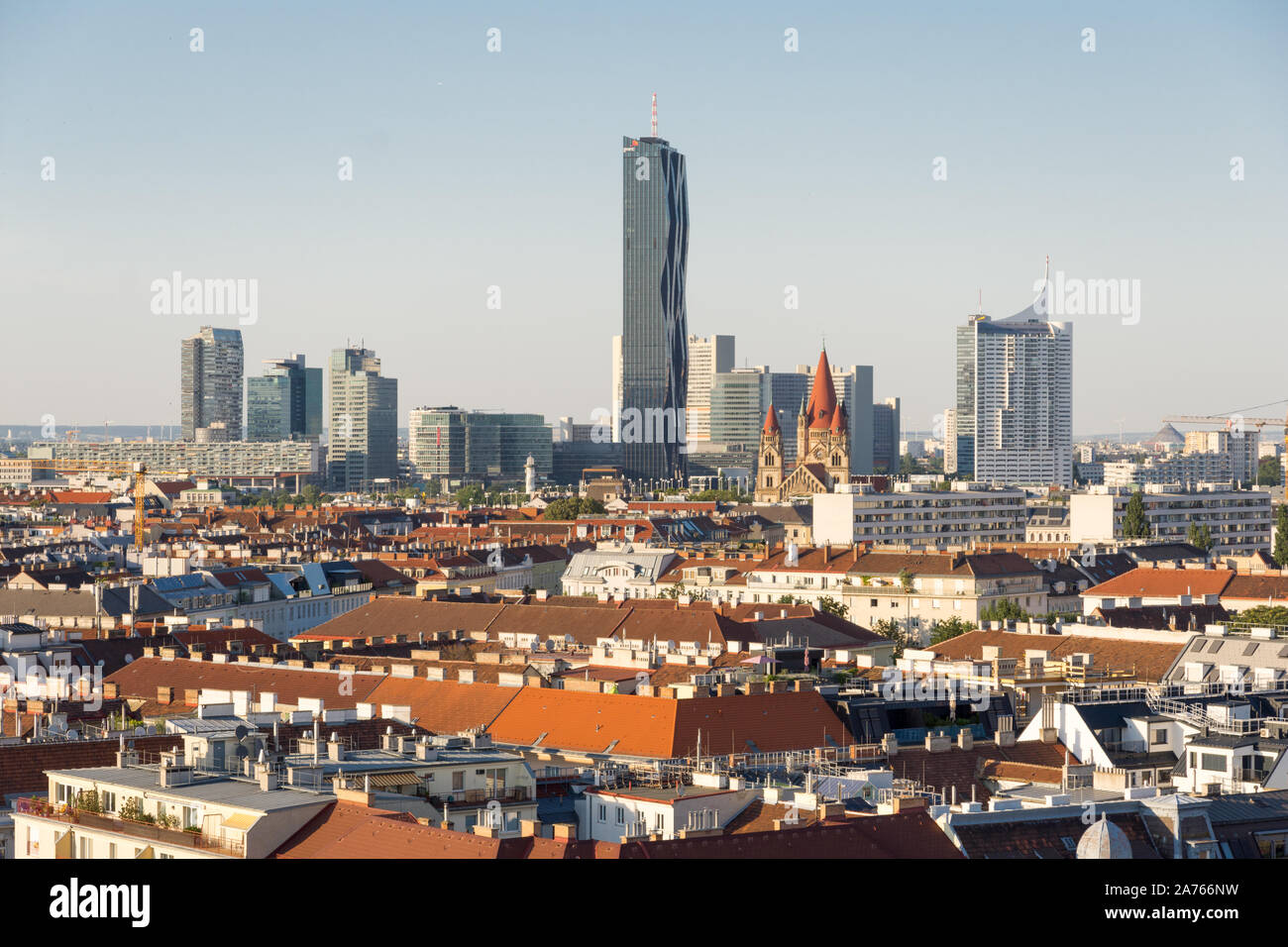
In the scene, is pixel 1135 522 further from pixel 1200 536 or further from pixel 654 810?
pixel 654 810

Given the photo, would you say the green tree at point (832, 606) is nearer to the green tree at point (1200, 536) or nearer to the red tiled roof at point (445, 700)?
the red tiled roof at point (445, 700)

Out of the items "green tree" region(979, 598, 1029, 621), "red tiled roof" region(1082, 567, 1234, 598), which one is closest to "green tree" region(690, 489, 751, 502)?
"green tree" region(979, 598, 1029, 621)

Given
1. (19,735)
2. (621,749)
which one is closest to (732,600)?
(621,749)

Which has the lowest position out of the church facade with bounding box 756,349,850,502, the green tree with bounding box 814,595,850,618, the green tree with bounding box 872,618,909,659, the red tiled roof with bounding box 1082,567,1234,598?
the green tree with bounding box 872,618,909,659

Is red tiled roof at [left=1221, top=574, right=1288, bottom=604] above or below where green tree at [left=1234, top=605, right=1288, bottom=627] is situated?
above

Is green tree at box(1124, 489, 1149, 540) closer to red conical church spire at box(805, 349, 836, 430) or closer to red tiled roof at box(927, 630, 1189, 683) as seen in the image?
red tiled roof at box(927, 630, 1189, 683)

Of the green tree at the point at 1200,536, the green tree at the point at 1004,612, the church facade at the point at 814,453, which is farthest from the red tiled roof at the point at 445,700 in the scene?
the church facade at the point at 814,453
